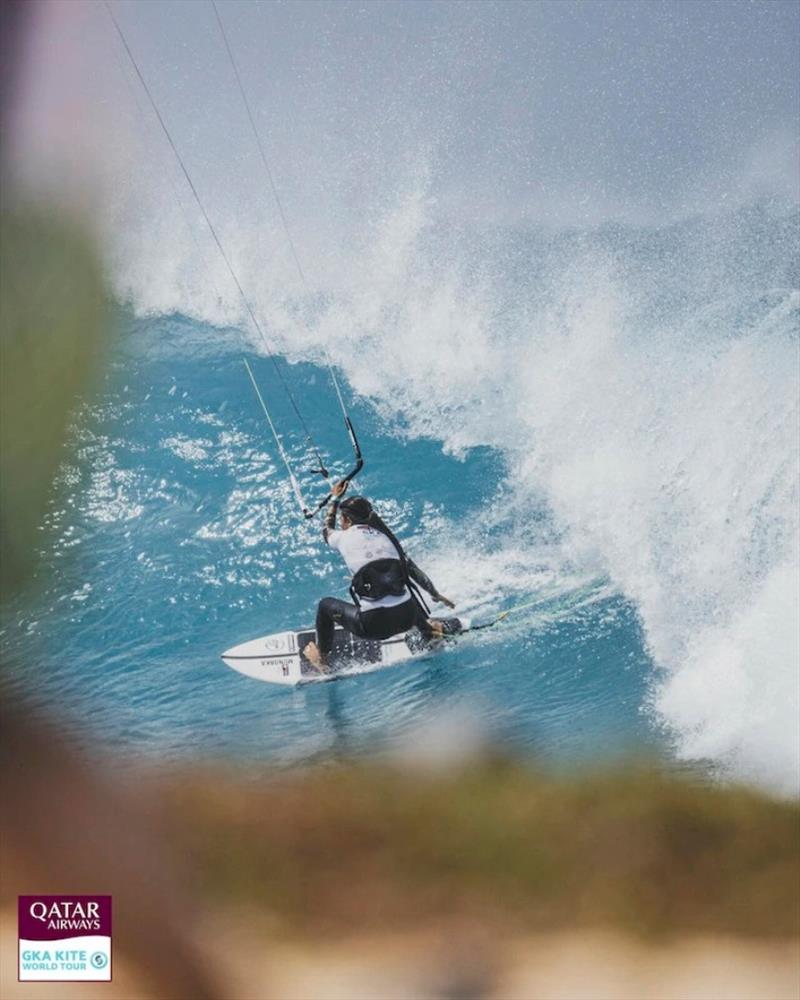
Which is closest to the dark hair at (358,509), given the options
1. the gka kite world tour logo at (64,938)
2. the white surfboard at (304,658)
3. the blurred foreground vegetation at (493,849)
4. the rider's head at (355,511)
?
the rider's head at (355,511)

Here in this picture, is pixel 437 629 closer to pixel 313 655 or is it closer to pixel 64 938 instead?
pixel 313 655

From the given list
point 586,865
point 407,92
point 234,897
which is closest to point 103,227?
point 407,92

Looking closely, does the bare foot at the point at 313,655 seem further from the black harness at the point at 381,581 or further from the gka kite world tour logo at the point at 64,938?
the gka kite world tour logo at the point at 64,938

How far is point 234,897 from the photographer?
6.62ft

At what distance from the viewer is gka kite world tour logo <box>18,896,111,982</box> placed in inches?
78.2

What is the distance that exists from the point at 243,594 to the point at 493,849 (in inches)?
28.7

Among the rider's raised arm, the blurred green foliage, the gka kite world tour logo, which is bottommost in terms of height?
the gka kite world tour logo

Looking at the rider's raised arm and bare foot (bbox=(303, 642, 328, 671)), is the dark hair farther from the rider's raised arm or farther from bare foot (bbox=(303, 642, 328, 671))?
bare foot (bbox=(303, 642, 328, 671))

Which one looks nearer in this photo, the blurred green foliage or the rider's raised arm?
the rider's raised arm

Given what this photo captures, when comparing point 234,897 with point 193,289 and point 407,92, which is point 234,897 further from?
point 407,92

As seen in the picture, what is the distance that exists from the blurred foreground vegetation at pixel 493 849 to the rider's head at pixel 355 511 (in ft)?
1.66

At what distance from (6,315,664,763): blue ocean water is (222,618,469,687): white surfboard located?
0.08 ft

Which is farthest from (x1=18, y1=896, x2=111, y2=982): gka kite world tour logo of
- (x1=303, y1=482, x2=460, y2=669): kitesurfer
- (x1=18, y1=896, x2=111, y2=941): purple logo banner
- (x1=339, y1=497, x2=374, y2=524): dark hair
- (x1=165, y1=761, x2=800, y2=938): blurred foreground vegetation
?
(x1=339, y1=497, x2=374, y2=524): dark hair

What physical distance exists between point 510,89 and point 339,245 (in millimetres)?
460
